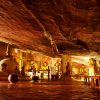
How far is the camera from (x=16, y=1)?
4469 mm

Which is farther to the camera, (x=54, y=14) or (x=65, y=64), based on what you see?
(x=65, y=64)

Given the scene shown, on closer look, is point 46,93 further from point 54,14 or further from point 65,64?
point 65,64

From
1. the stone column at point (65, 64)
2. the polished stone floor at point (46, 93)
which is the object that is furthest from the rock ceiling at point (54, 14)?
the stone column at point (65, 64)

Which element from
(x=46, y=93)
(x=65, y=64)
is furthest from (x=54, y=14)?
(x=65, y=64)

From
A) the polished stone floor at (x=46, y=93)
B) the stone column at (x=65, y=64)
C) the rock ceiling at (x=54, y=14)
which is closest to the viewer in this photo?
the polished stone floor at (x=46, y=93)

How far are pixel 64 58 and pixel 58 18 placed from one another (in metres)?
14.5

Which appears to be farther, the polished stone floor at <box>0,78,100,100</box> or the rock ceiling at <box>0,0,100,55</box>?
the rock ceiling at <box>0,0,100,55</box>

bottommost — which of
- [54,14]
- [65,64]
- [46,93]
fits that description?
[46,93]

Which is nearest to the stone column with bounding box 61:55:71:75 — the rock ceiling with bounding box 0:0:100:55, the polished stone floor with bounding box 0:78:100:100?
the polished stone floor with bounding box 0:78:100:100

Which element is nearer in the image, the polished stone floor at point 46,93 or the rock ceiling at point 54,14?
the polished stone floor at point 46,93

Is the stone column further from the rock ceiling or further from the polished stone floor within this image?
the rock ceiling

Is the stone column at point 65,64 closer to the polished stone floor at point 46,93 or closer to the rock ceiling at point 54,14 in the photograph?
the polished stone floor at point 46,93

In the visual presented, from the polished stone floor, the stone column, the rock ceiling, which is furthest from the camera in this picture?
the stone column

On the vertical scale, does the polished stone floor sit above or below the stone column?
below
